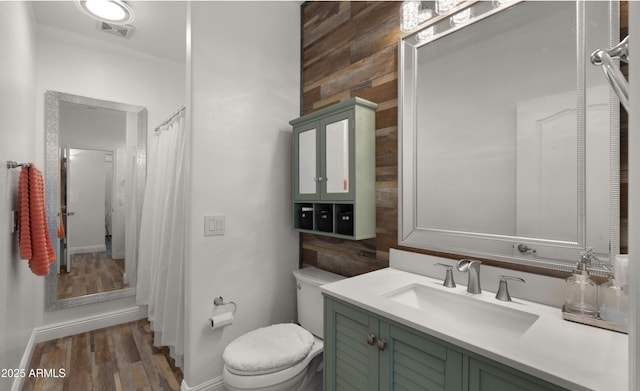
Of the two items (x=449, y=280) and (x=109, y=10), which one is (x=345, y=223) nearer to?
(x=449, y=280)

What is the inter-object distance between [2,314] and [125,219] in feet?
5.40

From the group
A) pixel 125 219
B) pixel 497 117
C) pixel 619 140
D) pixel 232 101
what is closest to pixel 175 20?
pixel 232 101

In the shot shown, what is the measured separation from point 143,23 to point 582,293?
3.26 meters

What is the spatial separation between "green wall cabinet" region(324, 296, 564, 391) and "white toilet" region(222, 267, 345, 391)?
0.81 ft

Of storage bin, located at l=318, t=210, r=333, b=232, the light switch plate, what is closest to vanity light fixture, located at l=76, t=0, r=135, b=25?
the light switch plate

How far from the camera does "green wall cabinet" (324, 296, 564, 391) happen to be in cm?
82

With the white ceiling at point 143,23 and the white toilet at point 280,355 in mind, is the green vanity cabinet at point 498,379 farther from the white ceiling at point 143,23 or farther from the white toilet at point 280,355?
the white ceiling at point 143,23

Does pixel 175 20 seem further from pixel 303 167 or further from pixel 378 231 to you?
pixel 378 231

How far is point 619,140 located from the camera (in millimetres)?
971

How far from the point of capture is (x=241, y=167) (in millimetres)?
1959

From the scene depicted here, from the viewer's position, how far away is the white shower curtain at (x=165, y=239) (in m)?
2.03

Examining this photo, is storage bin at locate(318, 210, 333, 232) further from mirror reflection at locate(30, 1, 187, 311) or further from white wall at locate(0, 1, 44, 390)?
mirror reflection at locate(30, 1, 187, 311)

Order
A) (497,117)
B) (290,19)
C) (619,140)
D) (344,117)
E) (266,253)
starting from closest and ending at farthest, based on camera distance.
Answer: (619,140) → (497,117) → (344,117) → (266,253) → (290,19)

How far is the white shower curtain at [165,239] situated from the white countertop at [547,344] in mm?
1395
